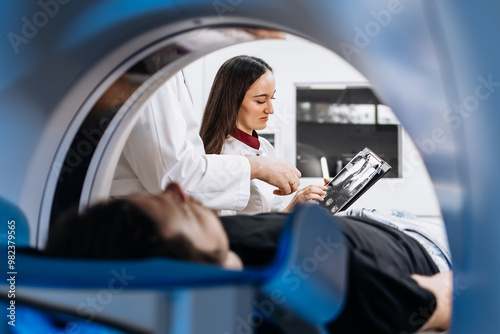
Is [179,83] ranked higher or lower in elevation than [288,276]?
higher

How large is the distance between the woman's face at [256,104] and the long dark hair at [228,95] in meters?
0.02

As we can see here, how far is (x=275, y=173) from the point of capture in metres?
1.17

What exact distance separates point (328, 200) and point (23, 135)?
62 centimetres

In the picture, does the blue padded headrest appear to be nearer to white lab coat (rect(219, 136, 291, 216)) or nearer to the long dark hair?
white lab coat (rect(219, 136, 291, 216))

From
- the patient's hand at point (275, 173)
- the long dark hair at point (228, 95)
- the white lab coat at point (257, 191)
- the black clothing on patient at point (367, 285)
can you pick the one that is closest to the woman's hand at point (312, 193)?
the patient's hand at point (275, 173)

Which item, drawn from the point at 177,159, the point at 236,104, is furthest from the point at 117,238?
the point at 236,104

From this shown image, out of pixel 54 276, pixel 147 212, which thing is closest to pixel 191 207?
pixel 147 212

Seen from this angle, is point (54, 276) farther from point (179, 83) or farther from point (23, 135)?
point (179, 83)

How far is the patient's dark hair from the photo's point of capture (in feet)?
1.41

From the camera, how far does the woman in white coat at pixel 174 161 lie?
97 cm

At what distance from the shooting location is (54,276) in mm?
366

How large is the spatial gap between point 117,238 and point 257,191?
40.8 inches

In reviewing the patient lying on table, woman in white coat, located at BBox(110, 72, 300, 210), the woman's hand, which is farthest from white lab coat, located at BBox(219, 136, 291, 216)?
the patient lying on table

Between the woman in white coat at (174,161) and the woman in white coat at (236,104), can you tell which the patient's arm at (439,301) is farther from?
the woman in white coat at (236,104)
